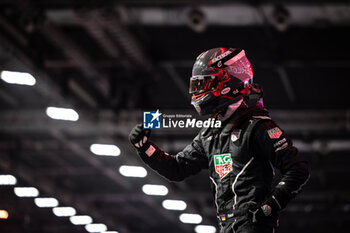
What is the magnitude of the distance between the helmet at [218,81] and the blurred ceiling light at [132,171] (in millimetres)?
15923

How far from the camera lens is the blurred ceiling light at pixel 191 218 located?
2595 centimetres

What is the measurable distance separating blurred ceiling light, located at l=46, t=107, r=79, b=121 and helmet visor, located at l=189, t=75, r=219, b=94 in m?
10.5

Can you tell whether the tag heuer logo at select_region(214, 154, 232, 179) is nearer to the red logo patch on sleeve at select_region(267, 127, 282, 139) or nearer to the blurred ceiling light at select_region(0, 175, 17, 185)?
the red logo patch on sleeve at select_region(267, 127, 282, 139)

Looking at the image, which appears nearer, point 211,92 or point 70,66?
point 211,92

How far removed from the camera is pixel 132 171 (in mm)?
20406

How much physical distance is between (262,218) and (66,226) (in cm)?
2686

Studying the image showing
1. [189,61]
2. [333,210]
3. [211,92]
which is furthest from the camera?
[333,210]

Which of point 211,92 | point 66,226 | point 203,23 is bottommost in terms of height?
point 211,92

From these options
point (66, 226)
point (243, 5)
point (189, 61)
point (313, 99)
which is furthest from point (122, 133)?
point (66, 226)

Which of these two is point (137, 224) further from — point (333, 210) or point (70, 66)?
point (70, 66)

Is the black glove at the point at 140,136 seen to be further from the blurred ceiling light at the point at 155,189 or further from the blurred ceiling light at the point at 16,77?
the blurred ceiling light at the point at 155,189

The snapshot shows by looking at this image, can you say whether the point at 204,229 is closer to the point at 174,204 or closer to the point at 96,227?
the point at 174,204

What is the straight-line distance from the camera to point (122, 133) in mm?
15078

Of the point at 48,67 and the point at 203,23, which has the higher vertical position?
the point at 48,67
